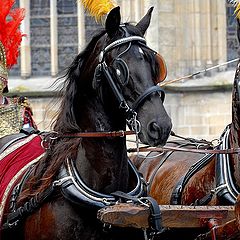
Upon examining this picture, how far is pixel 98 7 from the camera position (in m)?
4.79

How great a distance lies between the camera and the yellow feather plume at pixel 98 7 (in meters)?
4.77

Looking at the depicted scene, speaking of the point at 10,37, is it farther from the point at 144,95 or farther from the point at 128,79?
the point at 144,95

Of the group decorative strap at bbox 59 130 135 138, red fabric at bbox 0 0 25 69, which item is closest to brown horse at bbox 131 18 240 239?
decorative strap at bbox 59 130 135 138

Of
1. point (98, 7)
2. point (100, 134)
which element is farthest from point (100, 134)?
point (98, 7)

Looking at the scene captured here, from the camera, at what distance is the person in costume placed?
590 cm

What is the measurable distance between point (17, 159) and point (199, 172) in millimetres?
1181

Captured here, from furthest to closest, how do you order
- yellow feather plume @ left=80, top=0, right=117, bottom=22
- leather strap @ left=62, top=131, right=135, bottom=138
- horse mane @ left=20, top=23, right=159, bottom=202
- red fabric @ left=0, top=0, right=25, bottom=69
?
1. red fabric @ left=0, top=0, right=25, bottom=69
2. yellow feather plume @ left=80, top=0, right=117, bottom=22
3. horse mane @ left=20, top=23, right=159, bottom=202
4. leather strap @ left=62, top=131, right=135, bottom=138

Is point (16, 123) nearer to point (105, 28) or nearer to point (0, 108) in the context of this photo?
point (0, 108)

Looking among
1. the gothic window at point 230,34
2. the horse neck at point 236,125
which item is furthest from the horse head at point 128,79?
the gothic window at point 230,34

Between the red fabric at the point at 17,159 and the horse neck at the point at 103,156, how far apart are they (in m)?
0.72

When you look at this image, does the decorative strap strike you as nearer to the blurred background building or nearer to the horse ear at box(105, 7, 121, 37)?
the horse ear at box(105, 7, 121, 37)

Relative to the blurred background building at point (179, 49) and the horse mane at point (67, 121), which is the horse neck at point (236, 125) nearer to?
the horse mane at point (67, 121)

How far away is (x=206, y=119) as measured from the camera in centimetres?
1262

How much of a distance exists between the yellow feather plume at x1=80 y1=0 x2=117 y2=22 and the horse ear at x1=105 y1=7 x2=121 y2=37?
0.38 metres
